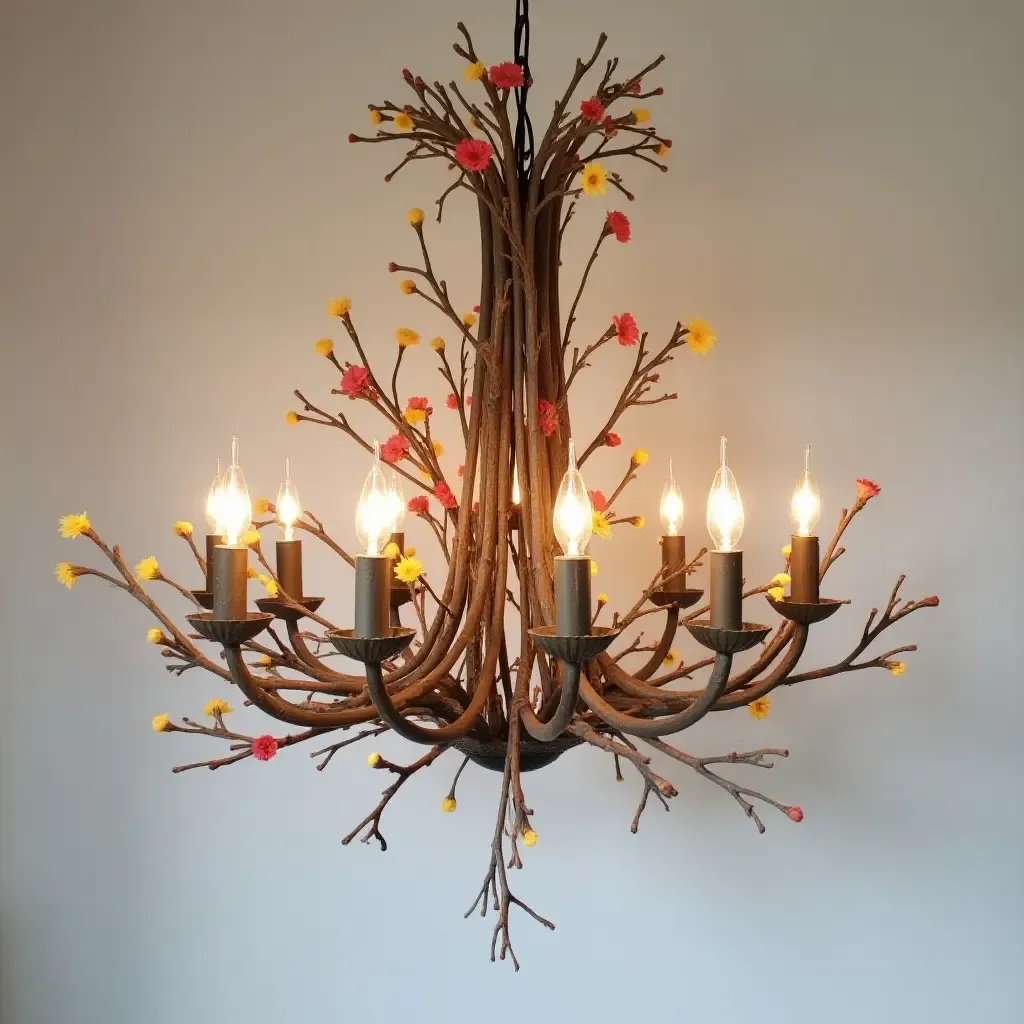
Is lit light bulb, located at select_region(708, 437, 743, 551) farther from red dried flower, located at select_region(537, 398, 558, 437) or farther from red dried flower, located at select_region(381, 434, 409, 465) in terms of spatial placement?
red dried flower, located at select_region(381, 434, 409, 465)

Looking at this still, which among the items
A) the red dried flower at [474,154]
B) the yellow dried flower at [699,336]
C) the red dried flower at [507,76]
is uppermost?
the red dried flower at [507,76]

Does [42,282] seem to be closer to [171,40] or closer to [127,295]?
[127,295]

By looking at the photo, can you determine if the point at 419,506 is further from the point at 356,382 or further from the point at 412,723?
the point at 412,723

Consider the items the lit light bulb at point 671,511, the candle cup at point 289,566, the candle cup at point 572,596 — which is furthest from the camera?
the lit light bulb at point 671,511

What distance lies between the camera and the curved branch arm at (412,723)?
630mm

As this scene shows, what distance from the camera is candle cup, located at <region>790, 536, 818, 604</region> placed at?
0.77 meters

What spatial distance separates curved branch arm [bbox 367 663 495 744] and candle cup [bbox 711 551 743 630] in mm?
231

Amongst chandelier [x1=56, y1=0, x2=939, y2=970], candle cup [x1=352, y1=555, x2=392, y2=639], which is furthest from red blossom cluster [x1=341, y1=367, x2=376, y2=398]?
candle cup [x1=352, y1=555, x2=392, y2=639]

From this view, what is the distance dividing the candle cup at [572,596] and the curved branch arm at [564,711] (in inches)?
1.3

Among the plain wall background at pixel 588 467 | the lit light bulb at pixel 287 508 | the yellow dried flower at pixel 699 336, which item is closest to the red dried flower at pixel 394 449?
the lit light bulb at pixel 287 508

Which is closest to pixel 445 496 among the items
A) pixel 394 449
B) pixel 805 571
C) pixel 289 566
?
pixel 394 449

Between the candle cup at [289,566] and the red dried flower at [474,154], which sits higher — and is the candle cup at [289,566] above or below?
below

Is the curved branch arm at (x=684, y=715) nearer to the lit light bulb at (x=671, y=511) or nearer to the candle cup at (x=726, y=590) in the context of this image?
the candle cup at (x=726, y=590)

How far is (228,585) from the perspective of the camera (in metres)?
0.68
